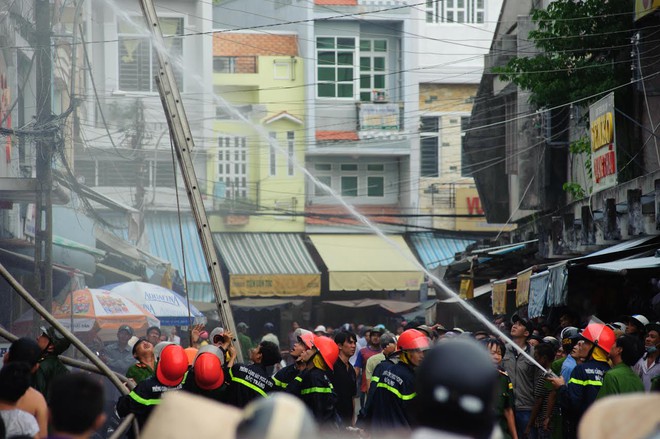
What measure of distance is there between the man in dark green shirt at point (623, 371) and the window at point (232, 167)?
26394 mm

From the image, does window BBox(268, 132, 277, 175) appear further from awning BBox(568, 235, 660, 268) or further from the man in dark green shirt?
the man in dark green shirt

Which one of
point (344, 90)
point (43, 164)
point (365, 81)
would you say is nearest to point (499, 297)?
point (43, 164)

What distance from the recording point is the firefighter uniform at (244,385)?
29.0ft

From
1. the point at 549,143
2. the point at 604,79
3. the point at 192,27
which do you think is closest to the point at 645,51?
the point at 604,79

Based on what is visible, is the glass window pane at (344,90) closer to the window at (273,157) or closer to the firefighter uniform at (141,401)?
the window at (273,157)

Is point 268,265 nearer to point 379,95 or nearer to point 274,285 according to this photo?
point 274,285

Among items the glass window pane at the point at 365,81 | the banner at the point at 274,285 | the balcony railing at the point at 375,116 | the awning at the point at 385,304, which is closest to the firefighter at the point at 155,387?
the awning at the point at 385,304

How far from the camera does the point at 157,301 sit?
18.0 m

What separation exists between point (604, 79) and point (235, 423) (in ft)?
52.6

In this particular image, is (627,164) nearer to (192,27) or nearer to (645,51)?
(645,51)

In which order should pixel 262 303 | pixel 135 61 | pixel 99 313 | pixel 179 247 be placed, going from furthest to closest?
pixel 262 303 < pixel 179 247 < pixel 135 61 < pixel 99 313

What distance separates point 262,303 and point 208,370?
78.2 ft

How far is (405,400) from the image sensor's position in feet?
27.7

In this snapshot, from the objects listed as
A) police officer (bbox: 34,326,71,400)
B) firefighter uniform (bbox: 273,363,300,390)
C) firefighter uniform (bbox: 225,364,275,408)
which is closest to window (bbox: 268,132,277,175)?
firefighter uniform (bbox: 273,363,300,390)
